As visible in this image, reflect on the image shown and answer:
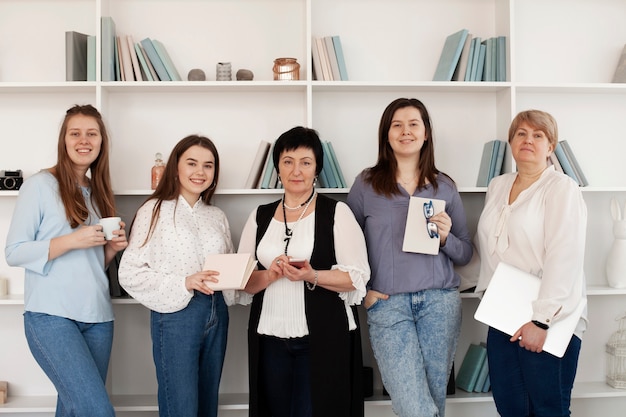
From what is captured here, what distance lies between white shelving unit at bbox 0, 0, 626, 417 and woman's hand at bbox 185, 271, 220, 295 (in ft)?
3.17

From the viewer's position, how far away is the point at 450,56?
360cm

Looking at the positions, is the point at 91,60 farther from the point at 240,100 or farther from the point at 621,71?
the point at 621,71

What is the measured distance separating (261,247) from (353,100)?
1313mm

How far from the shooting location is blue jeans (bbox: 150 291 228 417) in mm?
2816

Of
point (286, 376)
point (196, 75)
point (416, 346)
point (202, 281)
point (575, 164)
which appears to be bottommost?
point (286, 376)

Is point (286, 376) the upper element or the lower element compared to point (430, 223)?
lower

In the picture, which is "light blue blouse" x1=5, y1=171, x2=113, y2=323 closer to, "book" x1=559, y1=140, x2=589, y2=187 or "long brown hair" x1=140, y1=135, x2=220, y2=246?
"long brown hair" x1=140, y1=135, x2=220, y2=246

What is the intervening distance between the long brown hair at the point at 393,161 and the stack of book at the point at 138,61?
121 centimetres

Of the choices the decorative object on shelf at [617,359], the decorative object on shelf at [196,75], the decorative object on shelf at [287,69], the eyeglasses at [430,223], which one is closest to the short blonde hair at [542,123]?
the eyeglasses at [430,223]

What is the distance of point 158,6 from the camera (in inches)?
146

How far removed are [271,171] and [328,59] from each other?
0.69 meters

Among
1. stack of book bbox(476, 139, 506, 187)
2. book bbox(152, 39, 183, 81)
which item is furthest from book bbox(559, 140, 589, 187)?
book bbox(152, 39, 183, 81)

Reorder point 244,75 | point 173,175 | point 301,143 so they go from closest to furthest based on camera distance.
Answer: point 301,143 < point 173,175 < point 244,75

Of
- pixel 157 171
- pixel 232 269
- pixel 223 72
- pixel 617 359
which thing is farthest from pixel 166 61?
pixel 617 359
